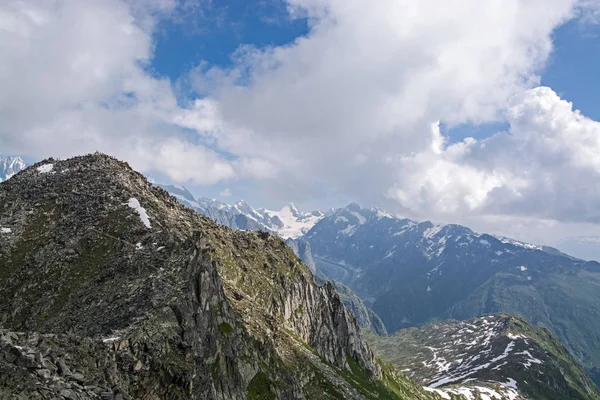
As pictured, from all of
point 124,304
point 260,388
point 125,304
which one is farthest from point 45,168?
point 260,388

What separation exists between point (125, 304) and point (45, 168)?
93818 mm

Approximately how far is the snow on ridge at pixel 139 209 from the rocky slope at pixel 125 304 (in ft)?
1.94

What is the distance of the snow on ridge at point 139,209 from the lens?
10288 centimetres

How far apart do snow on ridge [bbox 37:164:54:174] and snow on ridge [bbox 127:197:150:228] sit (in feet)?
141

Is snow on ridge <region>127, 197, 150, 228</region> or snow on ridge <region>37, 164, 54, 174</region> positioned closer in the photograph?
snow on ridge <region>127, 197, 150, 228</region>

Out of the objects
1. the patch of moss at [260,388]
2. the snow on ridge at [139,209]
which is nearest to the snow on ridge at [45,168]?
the snow on ridge at [139,209]

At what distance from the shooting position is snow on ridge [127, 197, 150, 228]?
103 m

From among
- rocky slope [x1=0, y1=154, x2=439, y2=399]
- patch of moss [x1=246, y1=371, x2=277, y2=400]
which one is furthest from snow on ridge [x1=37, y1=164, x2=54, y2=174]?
patch of moss [x1=246, y1=371, x2=277, y2=400]

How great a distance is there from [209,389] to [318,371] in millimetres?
67446

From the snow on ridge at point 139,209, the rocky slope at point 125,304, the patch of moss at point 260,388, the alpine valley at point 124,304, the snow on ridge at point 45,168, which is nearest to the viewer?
the alpine valley at point 124,304

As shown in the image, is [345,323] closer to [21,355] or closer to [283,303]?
[283,303]

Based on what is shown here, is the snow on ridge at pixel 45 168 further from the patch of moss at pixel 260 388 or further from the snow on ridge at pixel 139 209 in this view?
the patch of moss at pixel 260 388

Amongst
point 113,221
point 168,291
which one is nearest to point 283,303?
point 113,221

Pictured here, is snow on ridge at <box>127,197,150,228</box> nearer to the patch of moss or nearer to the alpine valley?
the alpine valley
